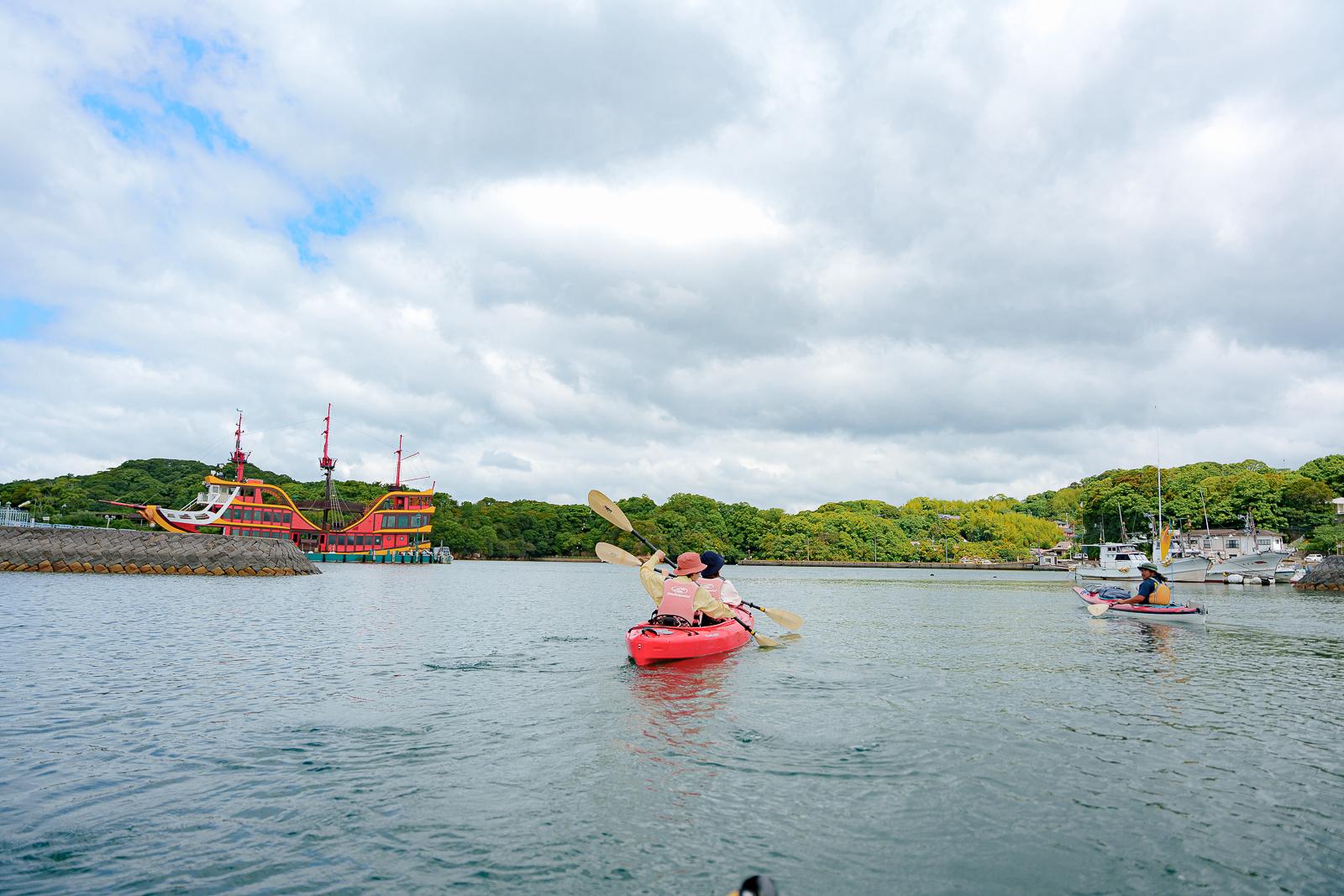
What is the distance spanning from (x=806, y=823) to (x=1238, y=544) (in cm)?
Result: 11776

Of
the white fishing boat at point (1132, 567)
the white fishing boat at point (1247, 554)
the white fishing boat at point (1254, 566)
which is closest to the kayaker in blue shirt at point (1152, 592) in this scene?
the white fishing boat at point (1132, 567)

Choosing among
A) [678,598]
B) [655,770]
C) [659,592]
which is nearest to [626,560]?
[659,592]

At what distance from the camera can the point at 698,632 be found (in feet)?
61.1

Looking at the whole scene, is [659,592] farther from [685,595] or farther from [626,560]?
[626,560]

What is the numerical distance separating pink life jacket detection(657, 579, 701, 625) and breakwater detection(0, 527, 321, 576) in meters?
Answer: 52.2

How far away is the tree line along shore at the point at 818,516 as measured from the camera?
100250 mm

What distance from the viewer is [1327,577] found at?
6159cm

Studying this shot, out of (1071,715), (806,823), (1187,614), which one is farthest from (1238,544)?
(806,823)

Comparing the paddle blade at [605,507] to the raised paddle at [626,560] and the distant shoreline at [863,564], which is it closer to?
the raised paddle at [626,560]

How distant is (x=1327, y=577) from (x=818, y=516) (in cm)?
10984

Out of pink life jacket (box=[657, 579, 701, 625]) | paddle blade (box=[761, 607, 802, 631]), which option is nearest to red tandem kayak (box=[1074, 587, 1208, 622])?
paddle blade (box=[761, 607, 802, 631])

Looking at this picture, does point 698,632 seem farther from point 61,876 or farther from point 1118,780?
point 61,876

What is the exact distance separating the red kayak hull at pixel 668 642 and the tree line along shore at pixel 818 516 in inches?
3713

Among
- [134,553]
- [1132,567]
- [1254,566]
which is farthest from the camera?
[1254,566]
